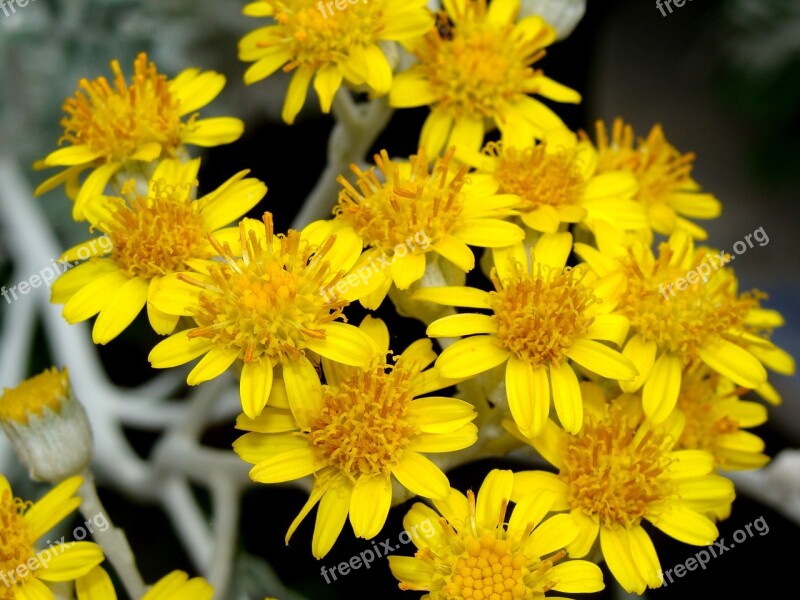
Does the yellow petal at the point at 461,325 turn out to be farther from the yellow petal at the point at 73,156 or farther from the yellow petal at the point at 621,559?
the yellow petal at the point at 73,156

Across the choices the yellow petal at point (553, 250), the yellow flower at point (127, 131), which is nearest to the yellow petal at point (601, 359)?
the yellow petal at point (553, 250)

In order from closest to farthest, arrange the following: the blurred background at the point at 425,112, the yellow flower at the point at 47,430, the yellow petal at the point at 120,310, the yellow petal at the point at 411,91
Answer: the yellow petal at the point at 120,310, the yellow flower at the point at 47,430, the yellow petal at the point at 411,91, the blurred background at the point at 425,112

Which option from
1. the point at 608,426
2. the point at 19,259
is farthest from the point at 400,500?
the point at 19,259

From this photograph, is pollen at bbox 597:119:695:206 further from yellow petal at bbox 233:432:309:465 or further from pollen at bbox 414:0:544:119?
yellow petal at bbox 233:432:309:465

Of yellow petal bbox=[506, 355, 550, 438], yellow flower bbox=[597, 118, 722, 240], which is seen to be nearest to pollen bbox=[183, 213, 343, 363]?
yellow petal bbox=[506, 355, 550, 438]

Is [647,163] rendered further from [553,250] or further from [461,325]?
[461,325]

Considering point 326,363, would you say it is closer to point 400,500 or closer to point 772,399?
point 400,500

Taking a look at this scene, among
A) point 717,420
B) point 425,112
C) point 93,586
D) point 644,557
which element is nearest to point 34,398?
point 93,586
